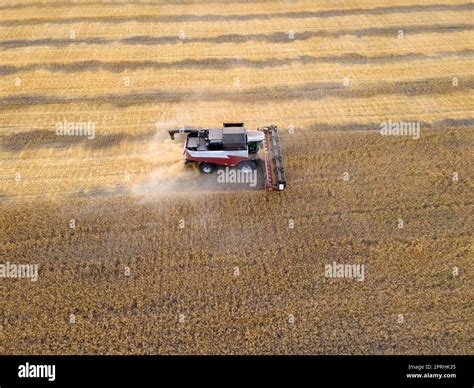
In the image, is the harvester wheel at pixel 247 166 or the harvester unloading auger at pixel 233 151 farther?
the harvester wheel at pixel 247 166

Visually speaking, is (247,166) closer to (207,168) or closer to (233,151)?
(233,151)

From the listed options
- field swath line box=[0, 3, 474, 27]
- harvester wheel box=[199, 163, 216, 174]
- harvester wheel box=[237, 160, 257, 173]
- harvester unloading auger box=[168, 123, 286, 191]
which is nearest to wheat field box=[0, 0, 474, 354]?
harvester wheel box=[199, 163, 216, 174]

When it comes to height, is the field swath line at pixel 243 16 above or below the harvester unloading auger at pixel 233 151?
above

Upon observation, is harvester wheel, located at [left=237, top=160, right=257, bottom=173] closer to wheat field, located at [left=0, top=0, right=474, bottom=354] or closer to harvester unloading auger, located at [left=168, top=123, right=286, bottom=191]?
harvester unloading auger, located at [left=168, top=123, right=286, bottom=191]

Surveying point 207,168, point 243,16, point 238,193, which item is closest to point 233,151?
point 207,168

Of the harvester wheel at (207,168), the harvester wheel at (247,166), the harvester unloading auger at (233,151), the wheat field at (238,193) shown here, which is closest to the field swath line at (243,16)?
the wheat field at (238,193)

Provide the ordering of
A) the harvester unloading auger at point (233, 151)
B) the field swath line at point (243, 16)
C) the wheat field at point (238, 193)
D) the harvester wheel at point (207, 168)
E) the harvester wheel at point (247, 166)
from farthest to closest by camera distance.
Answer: the field swath line at point (243, 16) → the harvester wheel at point (247, 166) → the harvester wheel at point (207, 168) → the harvester unloading auger at point (233, 151) → the wheat field at point (238, 193)

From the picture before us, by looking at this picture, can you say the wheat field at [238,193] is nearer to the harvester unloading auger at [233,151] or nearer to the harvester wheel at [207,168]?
the harvester wheel at [207,168]

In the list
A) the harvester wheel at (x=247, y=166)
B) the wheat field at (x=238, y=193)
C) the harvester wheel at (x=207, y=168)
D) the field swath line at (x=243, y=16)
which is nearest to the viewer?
the wheat field at (x=238, y=193)
